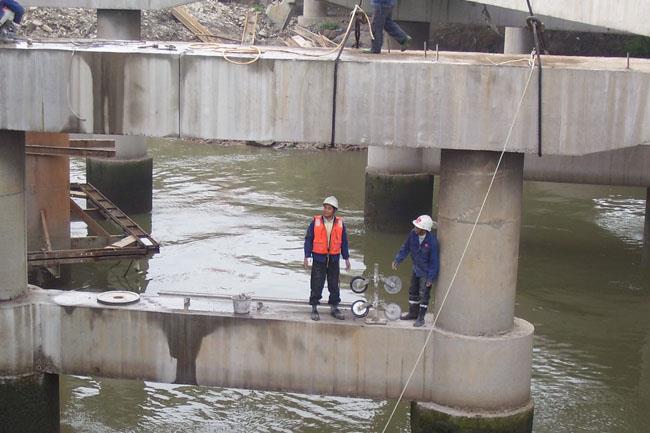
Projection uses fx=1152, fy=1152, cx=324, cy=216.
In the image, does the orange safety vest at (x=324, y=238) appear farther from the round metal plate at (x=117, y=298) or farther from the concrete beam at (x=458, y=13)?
the concrete beam at (x=458, y=13)

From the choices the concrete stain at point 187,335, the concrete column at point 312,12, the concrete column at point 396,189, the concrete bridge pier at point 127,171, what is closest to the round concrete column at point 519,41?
the concrete column at point 396,189

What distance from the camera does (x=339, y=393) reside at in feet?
42.8

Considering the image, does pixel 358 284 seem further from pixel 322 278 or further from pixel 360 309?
pixel 322 278

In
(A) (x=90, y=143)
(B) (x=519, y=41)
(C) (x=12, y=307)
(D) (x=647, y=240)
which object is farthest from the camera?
(B) (x=519, y=41)

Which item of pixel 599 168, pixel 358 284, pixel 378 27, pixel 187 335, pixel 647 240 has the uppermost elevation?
pixel 378 27

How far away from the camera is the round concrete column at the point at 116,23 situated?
25078 mm

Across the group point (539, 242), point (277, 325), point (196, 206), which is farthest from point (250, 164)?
point (277, 325)

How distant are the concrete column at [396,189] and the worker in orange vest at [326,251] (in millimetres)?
11165

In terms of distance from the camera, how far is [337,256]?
42.8ft

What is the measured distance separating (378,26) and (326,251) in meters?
2.84

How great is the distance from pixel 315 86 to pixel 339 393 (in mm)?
3493

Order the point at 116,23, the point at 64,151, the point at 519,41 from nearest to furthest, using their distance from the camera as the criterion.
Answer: the point at 64,151 < the point at 116,23 < the point at 519,41

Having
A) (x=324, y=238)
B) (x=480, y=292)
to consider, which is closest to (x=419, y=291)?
(x=480, y=292)

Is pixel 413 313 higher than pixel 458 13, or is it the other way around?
pixel 458 13
